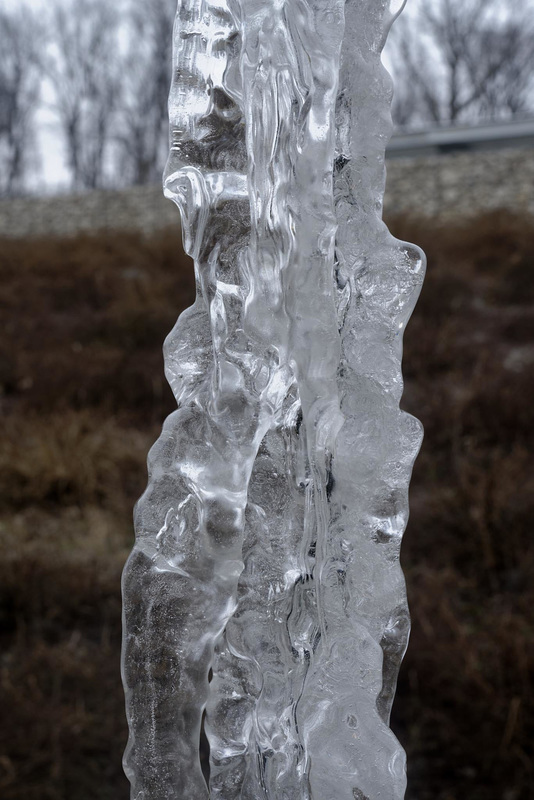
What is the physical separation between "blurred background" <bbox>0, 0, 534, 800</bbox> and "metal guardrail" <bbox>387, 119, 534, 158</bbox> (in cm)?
2

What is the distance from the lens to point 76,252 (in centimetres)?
705

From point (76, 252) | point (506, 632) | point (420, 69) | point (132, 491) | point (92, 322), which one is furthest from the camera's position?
point (420, 69)

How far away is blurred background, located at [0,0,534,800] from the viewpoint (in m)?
2.08

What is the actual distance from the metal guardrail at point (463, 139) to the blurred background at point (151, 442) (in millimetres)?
21

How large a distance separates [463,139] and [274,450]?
7.53 m

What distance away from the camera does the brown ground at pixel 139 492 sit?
6.75 ft

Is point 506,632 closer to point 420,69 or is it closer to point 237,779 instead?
point 237,779

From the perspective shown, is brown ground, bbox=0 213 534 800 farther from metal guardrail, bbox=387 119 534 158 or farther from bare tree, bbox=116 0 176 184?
bare tree, bbox=116 0 176 184

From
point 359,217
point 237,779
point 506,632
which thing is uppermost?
point 359,217

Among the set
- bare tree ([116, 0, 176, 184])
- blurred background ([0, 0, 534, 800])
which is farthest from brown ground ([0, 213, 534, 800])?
bare tree ([116, 0, 176, 184])

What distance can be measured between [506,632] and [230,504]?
1.67 meters

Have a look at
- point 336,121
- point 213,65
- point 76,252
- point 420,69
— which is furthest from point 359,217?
point 420,69

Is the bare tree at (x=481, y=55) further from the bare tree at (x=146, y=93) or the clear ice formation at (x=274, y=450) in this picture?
the clear ice formation at (x=274, y=450)

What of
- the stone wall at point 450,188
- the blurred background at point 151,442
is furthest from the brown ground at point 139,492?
the stone wall at point 450,188
